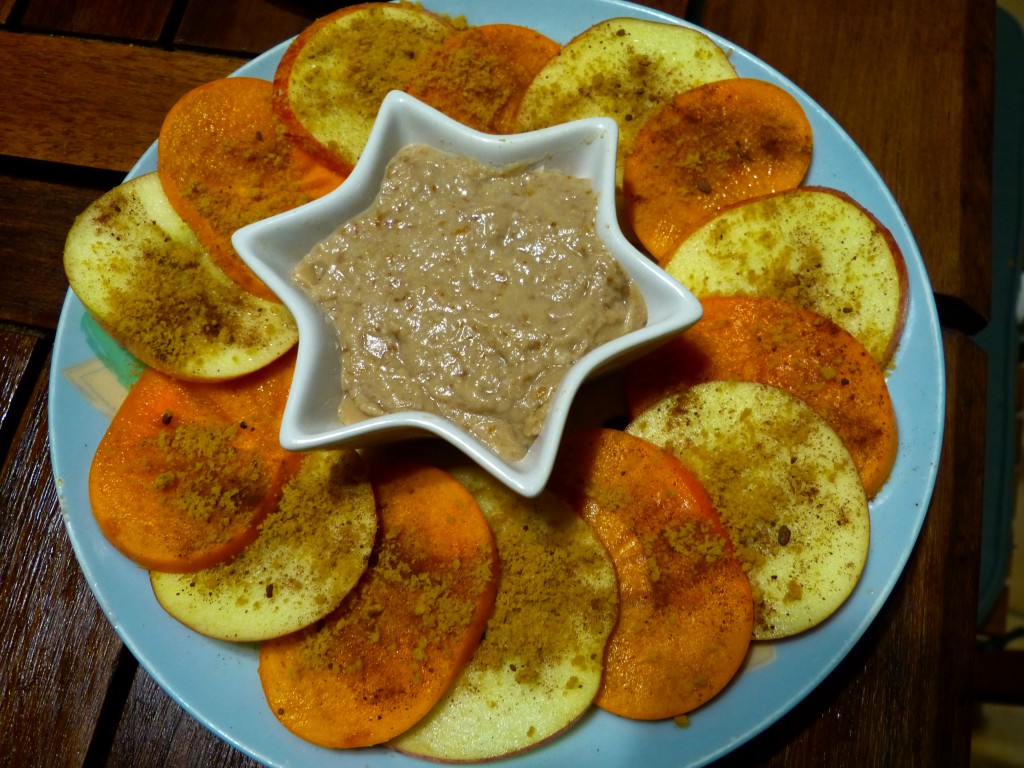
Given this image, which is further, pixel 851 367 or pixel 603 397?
pixel 603 397

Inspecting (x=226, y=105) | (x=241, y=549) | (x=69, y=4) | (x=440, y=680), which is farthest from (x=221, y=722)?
(x=69, y=4)

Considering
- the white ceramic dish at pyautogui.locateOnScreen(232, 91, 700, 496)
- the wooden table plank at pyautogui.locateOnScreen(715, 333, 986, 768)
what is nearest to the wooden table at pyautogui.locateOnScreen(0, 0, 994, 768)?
the wooden table plank at pyautogui.locateOnScreen(715, 333, 986, 768)

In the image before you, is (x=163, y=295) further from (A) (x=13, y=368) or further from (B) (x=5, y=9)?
(B) (x=5, y=9)

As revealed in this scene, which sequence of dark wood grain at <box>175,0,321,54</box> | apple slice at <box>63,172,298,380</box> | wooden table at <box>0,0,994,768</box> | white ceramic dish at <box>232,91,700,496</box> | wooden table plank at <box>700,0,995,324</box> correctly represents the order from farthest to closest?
dark wood grain at <box>175,0,321,54</box> → wooden table plank at <box>700,0,995,324</box> → wooden table at <box>0,0,994,768</box> → apple slice at <box>63,172,298,380</box> → white ceramic dish at <box>232,91,700,496</box>

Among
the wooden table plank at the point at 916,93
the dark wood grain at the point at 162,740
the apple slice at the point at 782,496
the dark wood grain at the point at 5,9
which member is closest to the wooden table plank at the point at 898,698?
the apple slice at the point at 782,496

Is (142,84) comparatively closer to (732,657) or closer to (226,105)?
(226,105)

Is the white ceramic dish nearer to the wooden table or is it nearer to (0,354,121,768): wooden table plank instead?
the wooden table

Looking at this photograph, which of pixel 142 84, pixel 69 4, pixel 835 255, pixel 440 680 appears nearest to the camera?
pixel 440 680
